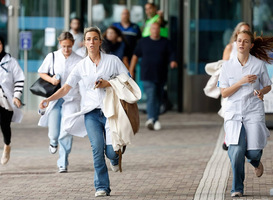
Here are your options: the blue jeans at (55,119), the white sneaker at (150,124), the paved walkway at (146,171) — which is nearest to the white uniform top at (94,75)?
the paved walkway at (146,171)

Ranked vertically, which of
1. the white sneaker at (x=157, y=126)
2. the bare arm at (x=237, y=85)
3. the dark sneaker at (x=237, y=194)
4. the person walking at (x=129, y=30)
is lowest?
the white sneaker at (x=157, y=126)

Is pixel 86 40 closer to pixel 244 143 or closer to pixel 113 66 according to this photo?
pixel 113 66

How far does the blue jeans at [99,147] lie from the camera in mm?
8055

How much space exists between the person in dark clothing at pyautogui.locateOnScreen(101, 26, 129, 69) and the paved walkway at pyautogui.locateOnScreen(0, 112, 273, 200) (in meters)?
1.40

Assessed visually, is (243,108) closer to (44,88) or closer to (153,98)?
(44,88)

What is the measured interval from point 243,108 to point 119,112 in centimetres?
120

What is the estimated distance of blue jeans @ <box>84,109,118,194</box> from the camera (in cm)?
805

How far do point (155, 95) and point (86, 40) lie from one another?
6713 millimetres

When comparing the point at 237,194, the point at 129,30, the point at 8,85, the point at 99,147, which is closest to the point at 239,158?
the point at 237,194

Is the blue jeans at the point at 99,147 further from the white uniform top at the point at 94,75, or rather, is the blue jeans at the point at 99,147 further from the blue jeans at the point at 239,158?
the blue jeans at the point at 239,158

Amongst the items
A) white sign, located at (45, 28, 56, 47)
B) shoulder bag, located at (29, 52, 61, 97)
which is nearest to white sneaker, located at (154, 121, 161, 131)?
white sign, located at (45, 28, 56, 47)

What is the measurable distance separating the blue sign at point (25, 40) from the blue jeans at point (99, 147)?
9.66 m

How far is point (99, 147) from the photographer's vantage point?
26.4ft

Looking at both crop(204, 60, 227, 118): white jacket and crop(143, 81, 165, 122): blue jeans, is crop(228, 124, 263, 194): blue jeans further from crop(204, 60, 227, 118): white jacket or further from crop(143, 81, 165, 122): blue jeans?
crop(143, 81, 165, 122): blue jeans
